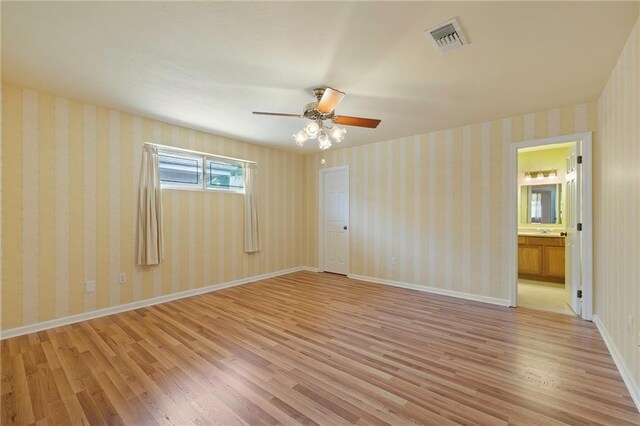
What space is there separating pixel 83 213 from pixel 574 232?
6040 mm

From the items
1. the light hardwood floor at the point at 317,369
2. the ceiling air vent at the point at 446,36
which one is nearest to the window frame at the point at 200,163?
the light hardwood floor at the point at 317,369

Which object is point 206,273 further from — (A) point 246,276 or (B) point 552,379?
(B) point 552,379

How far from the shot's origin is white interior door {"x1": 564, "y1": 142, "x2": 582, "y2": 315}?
3312mm

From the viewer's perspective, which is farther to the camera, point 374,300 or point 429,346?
point 374,300

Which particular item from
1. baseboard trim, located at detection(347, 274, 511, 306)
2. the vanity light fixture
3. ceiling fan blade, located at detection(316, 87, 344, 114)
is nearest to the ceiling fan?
ceiling fan blade, located at detection(316, 87, 344, 114)

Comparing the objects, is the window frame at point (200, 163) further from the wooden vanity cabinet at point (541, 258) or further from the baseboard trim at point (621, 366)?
the wooden vanity cabinet at point (541, 258)

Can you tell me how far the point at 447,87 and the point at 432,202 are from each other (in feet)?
6.68

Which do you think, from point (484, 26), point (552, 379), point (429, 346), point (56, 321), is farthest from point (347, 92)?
point (56, 321)

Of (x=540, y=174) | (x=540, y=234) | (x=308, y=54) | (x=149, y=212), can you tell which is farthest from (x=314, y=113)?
(x=540, y=174)

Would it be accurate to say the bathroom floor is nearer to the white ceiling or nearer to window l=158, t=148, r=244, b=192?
the white ceiling

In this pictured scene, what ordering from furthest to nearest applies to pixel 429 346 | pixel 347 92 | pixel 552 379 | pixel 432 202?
pixel 432 202
pixel 347 92
pixel 429 346
pixel 552 379

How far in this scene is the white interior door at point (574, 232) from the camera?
3.31m

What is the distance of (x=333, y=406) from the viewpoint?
179cm

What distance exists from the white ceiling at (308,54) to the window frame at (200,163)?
2.48ft
